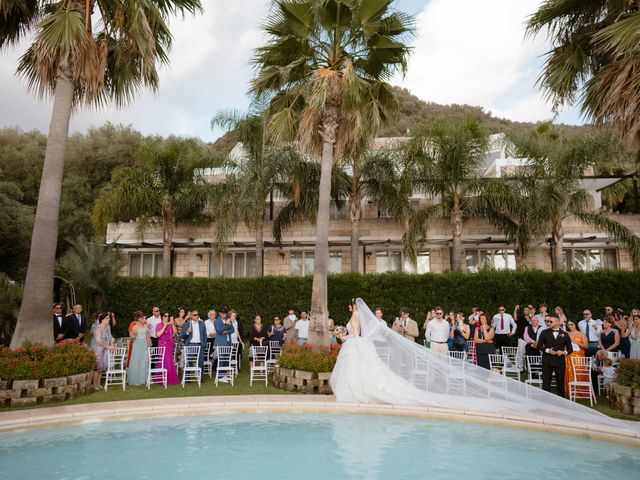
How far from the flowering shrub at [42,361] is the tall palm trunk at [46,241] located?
1.51ft

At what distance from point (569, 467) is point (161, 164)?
65.0 ft

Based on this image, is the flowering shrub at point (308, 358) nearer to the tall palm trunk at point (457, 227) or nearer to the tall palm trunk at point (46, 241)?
the tall palm trunk at point (46, 241)

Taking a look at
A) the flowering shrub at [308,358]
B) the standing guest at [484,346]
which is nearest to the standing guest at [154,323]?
the flowering shrub at [308,358]

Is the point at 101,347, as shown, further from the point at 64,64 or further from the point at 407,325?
the point at 407,325

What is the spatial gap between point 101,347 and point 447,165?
1456 cm

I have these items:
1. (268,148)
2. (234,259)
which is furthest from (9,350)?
(234,259)

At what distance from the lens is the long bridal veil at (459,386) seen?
851cm

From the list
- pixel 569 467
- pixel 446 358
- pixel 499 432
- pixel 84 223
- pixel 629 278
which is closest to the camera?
pixel 569 467

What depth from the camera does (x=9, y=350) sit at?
9.77m

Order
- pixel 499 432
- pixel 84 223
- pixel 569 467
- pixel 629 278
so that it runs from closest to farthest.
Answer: pixel 569 467, pixel 499 432, pixel 629 278, pixel 84 223

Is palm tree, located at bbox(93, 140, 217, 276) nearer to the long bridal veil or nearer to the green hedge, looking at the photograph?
→ the green hedge

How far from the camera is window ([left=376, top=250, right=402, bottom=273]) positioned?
24672mm

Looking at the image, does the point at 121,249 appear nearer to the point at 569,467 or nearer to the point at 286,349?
the point at 286,349

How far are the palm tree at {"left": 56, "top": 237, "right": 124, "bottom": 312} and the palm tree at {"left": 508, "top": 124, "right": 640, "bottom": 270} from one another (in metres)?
18.5
